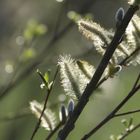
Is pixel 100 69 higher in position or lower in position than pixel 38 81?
higher

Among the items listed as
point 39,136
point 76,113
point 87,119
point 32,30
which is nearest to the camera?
point 76,113

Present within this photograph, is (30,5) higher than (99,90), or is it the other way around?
(99,90)

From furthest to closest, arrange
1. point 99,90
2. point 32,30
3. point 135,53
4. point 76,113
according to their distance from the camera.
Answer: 1. point 32,30
2. point 99,90
3. point 135,53
4. point 76,113

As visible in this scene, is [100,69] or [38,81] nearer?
[100,69]

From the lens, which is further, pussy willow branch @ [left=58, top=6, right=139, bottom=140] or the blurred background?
the blurred background

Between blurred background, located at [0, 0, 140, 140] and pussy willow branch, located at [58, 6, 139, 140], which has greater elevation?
pussy willow branch, located at [58, 6, 139, 140]

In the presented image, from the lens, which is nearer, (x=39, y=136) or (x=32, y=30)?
(x=32, y=30)

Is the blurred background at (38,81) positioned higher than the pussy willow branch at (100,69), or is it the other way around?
the pussy willow branch at (100,69)

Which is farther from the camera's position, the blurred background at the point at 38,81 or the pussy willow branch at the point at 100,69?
the blurred background at the point at 38,81

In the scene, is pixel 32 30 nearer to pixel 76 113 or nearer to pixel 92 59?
pixel 76 113

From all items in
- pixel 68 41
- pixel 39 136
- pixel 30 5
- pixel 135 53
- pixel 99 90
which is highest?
pixel 135 53

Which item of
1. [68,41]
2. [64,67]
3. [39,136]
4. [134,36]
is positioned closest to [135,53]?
[134,36]
